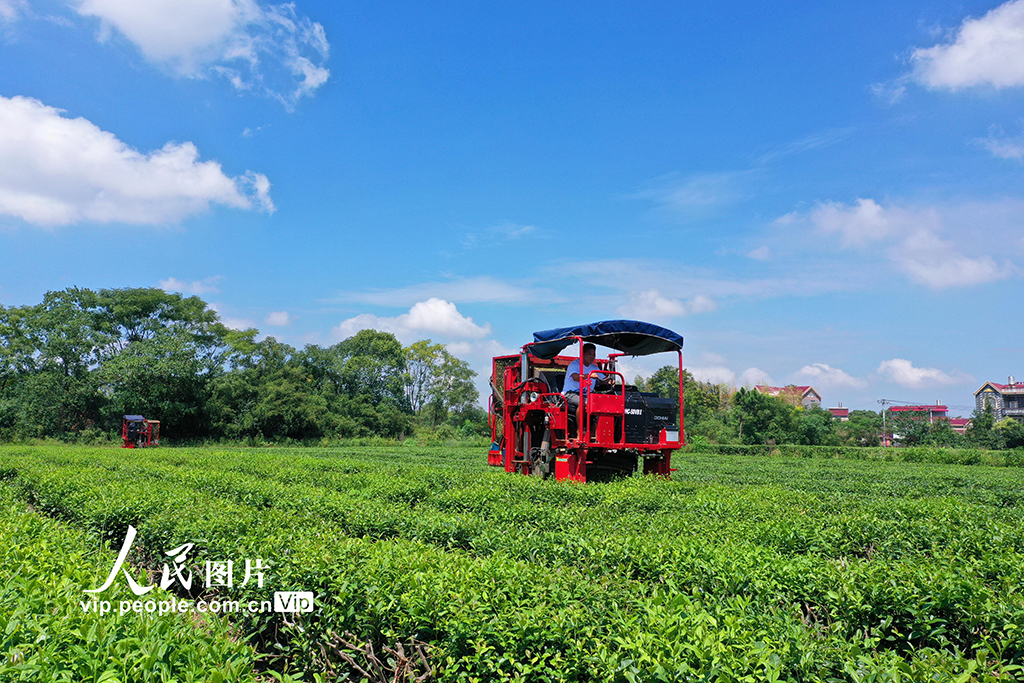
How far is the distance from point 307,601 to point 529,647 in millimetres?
1855

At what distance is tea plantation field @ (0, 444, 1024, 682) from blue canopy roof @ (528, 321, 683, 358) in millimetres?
4366

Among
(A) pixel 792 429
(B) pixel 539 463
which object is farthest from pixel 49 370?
(A) pixel 792 429

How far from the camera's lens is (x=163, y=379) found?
4619cm

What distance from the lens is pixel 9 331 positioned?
4562 centimetres

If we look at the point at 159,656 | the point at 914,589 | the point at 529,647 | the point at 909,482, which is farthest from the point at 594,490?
the point at 909,482

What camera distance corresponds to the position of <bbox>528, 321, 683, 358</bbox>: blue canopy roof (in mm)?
12266

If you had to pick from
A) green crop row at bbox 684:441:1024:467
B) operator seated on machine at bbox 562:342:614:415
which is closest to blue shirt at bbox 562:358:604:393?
operator seated on machine at bbox 562:342:614:415

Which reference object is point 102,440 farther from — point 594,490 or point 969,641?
point 969,641

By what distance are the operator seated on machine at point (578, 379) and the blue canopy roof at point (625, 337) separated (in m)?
0.27

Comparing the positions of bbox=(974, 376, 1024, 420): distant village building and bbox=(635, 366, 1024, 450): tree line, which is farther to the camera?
bbox=(974, 376, 1024, 420): distant village building

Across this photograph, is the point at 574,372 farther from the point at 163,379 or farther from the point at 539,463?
the point at 163,379

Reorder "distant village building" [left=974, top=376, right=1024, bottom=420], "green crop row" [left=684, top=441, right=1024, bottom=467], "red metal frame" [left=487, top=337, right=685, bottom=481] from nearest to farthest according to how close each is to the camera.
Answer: "red metal frame" [left=487, top=337, right=685, bottom=481], "green crop row" [left=684, top=441, right=1024, bottom=467], "distant village building" [left=974, top=376, right=1024, bottom=420]

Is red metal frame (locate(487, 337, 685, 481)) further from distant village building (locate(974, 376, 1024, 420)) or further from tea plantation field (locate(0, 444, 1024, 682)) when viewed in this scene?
distant village building (locate(974, 376, 1024, 420))
